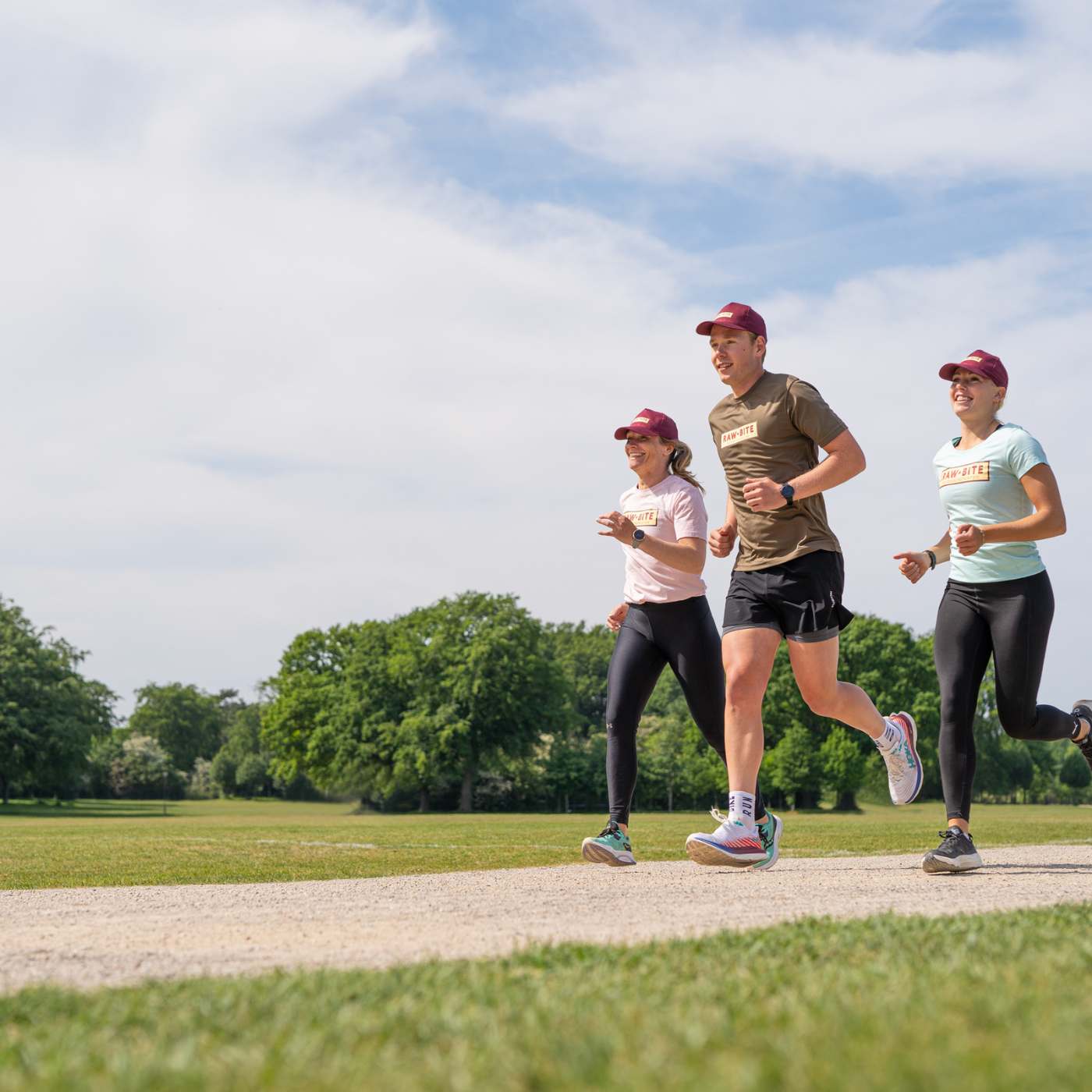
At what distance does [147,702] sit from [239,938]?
12890cm

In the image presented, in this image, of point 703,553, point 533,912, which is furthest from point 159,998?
point 703,553

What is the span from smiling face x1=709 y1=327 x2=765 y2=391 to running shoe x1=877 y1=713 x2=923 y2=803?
2330 mm

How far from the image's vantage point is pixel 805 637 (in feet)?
22.8

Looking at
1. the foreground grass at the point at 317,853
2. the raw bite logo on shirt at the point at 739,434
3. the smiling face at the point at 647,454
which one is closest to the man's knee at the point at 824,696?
the raw bite logo on shirt at the point at 739,434

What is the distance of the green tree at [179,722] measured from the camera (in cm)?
12494

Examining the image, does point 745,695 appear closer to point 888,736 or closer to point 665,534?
point 665,534

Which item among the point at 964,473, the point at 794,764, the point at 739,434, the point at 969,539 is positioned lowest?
the point at 794,764

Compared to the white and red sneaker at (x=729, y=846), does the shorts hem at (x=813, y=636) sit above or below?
above

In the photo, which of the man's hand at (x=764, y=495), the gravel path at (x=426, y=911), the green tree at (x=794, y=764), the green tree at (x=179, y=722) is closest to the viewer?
the gravel path at (x=426, y=911)

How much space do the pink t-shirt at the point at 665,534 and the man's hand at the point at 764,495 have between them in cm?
92

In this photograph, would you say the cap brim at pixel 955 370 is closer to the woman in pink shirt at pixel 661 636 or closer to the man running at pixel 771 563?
the man running at pixel 771 563

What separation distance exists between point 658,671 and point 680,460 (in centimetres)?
136

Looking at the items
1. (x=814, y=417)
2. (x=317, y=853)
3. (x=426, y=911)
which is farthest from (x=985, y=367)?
(x=317, y=853)

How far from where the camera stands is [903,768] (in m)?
7.95
